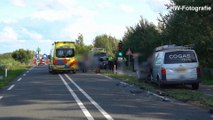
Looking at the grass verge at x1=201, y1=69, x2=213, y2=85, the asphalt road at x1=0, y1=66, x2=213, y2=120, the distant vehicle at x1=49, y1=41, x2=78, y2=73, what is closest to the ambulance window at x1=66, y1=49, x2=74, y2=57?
the distant vehicle at x1=49, y1=41, x2=78, y2=73

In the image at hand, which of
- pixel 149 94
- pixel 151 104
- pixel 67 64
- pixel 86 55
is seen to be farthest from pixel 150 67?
pixel 86 55

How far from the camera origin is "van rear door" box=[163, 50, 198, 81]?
20.2 meters

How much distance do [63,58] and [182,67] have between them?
20.9 meters

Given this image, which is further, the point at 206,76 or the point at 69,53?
the point at 69,53

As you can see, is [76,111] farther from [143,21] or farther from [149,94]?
[143,21]

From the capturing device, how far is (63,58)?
131ft

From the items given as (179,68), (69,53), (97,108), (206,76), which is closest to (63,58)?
(69,53)

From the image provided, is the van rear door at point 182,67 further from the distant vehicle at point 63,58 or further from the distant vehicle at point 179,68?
the distant vehicle at point 63,58

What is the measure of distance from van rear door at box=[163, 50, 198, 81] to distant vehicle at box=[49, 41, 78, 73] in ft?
66.0

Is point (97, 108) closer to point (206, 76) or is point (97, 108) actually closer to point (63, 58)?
point (206, 76)

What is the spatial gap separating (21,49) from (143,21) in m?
46.1

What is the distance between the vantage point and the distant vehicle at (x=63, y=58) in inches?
1560

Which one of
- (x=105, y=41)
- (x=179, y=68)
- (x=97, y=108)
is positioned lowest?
(x=97, y=108)

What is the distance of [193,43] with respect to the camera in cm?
3108
